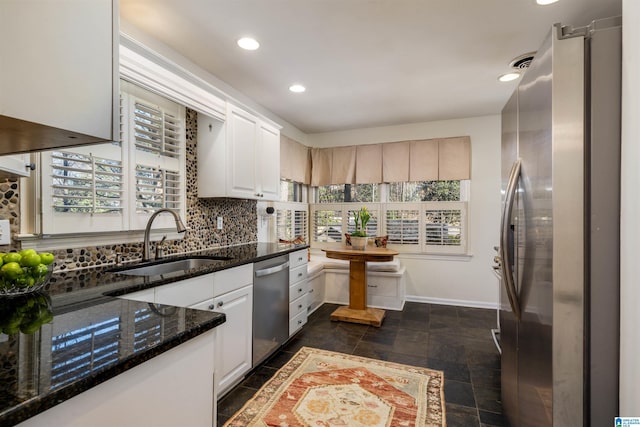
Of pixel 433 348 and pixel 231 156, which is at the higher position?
pixel 231 156

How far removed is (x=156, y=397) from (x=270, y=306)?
183cm

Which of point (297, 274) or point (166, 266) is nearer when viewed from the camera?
point (166, 266)

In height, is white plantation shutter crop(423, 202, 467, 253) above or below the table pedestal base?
above

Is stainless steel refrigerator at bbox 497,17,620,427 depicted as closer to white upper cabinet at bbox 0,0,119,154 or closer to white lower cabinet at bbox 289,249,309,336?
white upper cabinet at bbox 0,0,119,154

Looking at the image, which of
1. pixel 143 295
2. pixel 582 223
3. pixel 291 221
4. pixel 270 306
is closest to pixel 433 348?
pixel 270 306

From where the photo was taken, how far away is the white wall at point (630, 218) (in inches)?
37.4

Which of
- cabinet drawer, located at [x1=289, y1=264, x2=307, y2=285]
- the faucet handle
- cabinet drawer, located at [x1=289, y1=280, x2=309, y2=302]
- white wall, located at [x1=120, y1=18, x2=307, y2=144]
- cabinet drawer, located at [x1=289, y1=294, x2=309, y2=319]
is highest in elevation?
white wall, located at [x1=120, y1=18, x2=307, y2=144]

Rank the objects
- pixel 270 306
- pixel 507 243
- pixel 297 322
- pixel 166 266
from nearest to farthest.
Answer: pixel 507 243
pixel 166 266
pixel 270 306
pixel 297 322

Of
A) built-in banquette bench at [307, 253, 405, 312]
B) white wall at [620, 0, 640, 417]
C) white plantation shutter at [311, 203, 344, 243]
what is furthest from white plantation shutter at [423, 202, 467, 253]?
white wall at [620, 0, 640, 417]

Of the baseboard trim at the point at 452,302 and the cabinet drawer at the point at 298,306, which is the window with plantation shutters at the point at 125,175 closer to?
the cabinet drawer at the point at 298,306

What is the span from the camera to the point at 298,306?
313cm

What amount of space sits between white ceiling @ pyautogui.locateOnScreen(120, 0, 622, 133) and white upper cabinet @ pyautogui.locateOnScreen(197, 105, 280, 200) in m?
0.47

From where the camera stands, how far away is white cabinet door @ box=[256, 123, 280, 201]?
311 centimetres

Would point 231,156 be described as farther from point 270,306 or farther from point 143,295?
point 143,295
